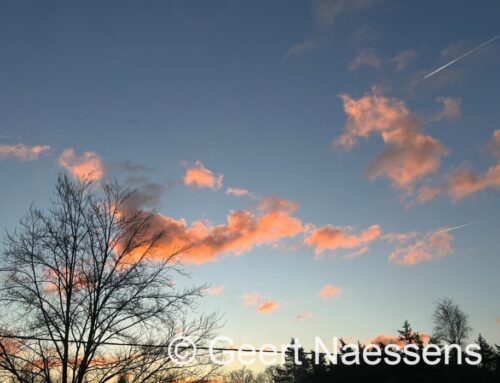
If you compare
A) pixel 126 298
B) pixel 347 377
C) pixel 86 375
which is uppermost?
pixel 126 298

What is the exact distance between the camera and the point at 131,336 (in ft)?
42.3

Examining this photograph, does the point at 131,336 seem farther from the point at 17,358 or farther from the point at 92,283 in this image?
the point at 17,358

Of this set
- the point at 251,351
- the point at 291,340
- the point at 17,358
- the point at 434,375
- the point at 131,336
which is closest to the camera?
the point at 17,358

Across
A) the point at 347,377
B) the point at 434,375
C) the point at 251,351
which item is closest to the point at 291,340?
the point at 347,377

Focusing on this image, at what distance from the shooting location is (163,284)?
45.8ft

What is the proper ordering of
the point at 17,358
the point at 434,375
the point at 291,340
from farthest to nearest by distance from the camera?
the point at 291,340, the point at 434,375, the point at 17,358

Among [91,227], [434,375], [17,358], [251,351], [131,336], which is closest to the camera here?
[17,358]

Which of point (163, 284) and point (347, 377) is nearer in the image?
point (163, 284)

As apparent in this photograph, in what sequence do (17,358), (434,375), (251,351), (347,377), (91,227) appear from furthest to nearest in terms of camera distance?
(347,377) → (434,375) → (251,351) → (91,227) → (17,358)

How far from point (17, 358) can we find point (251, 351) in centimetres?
701

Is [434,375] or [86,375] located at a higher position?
[86,375]

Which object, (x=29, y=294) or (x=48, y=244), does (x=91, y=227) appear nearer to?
(x=48, y=244)

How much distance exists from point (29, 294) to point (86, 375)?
280cm

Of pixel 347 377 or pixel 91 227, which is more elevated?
pixel 91 227
